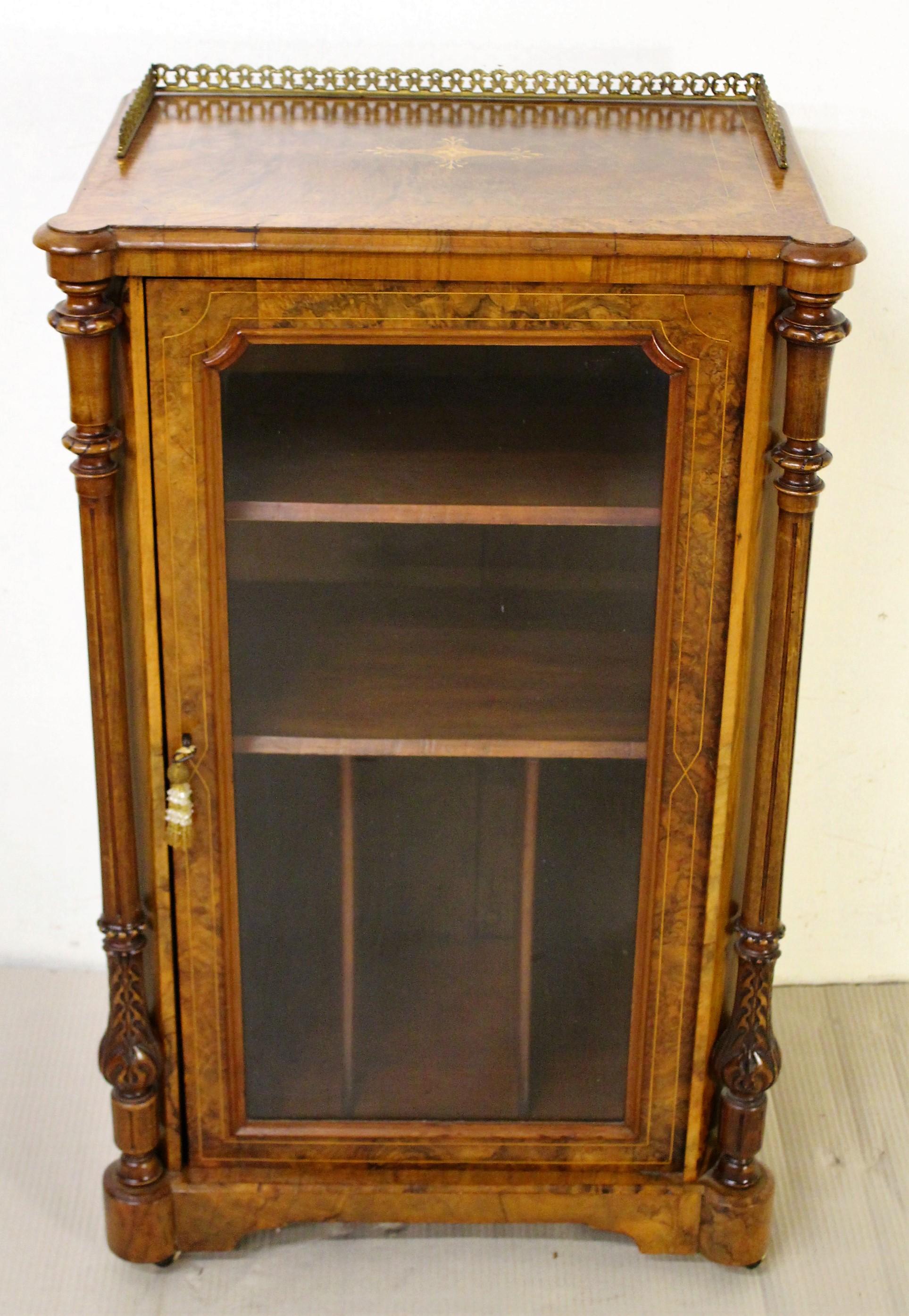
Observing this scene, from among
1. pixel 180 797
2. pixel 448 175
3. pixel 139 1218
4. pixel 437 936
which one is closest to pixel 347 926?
pixel 437 936

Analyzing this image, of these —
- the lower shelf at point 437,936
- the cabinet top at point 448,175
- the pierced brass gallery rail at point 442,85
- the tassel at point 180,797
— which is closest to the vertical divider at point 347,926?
the lower shelf at point 437,936

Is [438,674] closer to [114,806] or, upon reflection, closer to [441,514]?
[441,514]

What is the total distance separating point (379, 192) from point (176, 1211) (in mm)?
835

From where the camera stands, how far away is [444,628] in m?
1.22

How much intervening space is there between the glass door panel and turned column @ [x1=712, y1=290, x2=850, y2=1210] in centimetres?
9

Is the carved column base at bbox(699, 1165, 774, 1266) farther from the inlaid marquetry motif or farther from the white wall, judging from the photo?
the inlaid marquetry motif

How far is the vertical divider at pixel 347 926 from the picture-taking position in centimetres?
126

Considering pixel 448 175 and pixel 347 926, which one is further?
pixel 347 926

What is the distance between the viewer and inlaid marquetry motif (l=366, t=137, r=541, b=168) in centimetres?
120

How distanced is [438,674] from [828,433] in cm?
49

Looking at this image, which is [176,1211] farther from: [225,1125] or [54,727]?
[54,727]

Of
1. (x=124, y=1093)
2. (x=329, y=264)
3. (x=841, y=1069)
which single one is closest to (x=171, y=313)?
(x=329, y=264)

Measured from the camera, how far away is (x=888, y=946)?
5.67ft

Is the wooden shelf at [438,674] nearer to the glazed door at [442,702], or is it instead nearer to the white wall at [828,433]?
the glazed door at [442,702]
